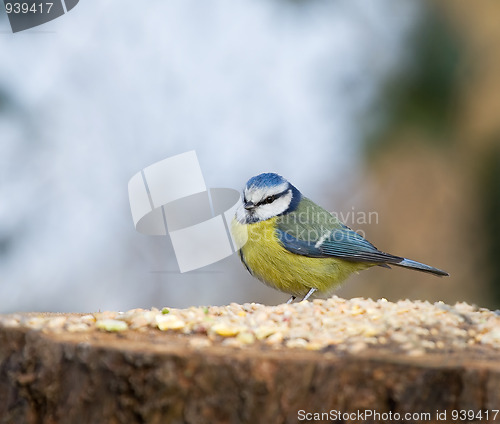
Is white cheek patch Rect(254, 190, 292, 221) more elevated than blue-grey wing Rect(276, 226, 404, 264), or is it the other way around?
white cheek patch Rect(254, 190, 292, 221)

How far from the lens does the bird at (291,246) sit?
2771 mm

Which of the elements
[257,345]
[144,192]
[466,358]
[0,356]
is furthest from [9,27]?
[466,358]

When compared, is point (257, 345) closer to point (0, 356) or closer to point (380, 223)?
point (0, 356)

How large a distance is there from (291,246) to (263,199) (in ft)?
0.86

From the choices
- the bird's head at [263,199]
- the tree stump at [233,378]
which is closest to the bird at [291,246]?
the bird's head at [263,199]

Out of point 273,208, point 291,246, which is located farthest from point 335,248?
point 273,208

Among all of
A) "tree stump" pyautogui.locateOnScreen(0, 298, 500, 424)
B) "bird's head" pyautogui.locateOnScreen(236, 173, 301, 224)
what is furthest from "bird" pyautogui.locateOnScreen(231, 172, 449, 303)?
"tree stump" pyautogui.locateOnScreen(0, 298, 500, 424)

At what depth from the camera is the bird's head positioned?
9.35 feet

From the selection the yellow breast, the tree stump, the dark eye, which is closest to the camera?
the tree stump

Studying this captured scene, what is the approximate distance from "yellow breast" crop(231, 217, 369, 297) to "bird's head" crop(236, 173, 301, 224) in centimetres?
5

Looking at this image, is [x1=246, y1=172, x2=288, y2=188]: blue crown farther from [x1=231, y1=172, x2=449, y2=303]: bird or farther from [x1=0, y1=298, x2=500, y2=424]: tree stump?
[x1=0, y1=298, x2=500, y2=424]: tree stump

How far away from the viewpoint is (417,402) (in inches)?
51.2

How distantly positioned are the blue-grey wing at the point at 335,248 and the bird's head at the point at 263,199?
13 cm

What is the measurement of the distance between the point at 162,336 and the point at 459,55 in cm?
324
